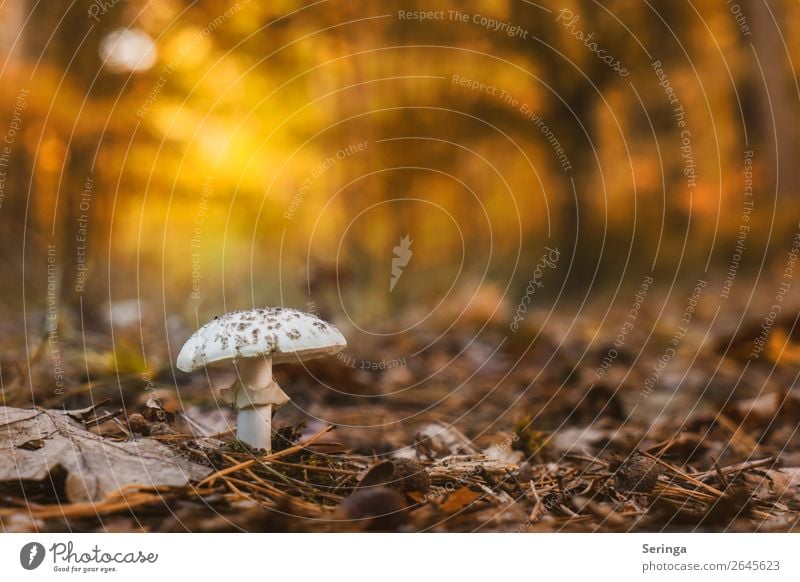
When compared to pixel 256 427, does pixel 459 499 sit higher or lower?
lower

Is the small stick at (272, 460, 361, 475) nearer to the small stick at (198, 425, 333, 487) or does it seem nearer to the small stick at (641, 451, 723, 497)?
the small stick at (198, 425, 333, 487)

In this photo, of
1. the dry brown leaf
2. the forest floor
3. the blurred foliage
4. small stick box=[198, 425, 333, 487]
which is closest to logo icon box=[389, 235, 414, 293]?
the blurred foliage

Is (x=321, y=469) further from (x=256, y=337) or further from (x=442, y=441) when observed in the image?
(x=442, y=441)

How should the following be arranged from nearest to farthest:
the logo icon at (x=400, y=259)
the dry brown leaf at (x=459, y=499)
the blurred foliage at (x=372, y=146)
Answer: the dry brown leaf at (x=459, y=499) < the blurred foliage at (x=372, y=146) < the logo icon at (x=400, y=259)

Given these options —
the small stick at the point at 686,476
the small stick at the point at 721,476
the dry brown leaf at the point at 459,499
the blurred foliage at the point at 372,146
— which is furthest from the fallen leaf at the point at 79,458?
the blurred foliage at the point at 372,146

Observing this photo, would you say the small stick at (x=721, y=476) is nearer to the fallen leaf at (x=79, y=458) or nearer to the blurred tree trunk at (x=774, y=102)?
the fallen leaf at (x=79, y=458)

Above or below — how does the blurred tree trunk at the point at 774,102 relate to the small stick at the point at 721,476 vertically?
above

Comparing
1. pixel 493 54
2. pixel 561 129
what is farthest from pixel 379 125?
pixel 561 129
